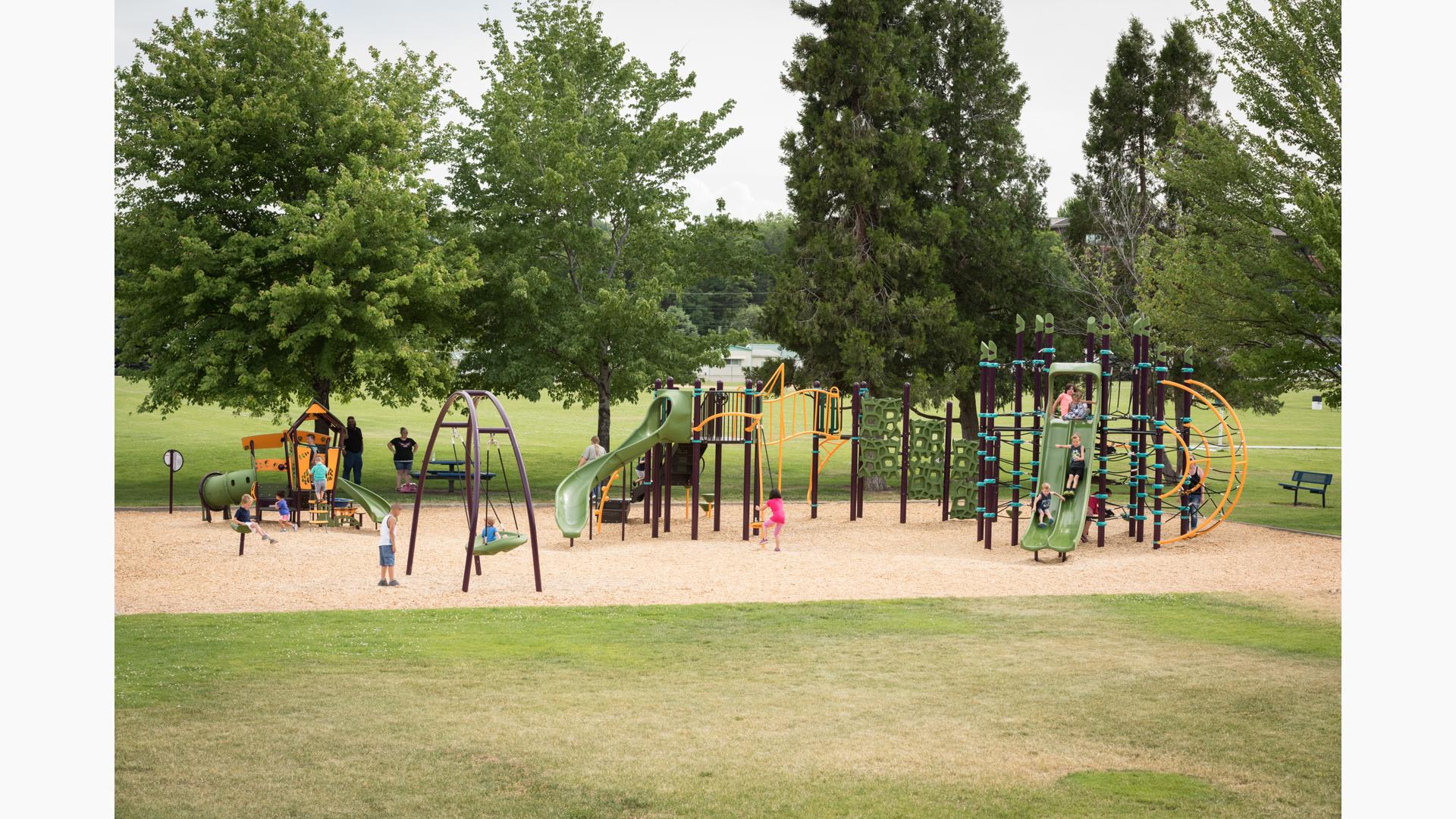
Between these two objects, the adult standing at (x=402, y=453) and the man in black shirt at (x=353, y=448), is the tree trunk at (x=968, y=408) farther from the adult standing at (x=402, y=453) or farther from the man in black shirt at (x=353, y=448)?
the man in black shirt at (x=353, y=448)

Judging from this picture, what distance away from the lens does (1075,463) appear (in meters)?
18.2

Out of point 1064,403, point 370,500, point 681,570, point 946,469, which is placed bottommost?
point 681,570

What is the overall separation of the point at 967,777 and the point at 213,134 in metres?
20.7

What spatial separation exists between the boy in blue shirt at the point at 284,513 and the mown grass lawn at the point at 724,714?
23.7ft

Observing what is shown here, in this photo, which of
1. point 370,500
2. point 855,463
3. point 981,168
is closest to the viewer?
point 370,500

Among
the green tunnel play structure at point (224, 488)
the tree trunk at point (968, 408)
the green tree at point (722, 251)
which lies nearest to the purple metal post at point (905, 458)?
the tree trunk at point (968, 408)

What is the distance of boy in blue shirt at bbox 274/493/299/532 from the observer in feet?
65.2

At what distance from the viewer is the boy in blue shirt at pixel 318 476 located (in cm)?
2070

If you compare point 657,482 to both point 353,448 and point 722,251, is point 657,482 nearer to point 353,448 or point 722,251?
point 353,448

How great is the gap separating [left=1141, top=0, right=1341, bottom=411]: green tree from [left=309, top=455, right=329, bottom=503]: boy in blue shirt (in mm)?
14016

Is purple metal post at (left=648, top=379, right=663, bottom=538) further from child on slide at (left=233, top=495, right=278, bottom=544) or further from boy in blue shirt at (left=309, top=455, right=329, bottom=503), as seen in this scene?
child on slide at (left=233, top=495, right=278, bottom=544)

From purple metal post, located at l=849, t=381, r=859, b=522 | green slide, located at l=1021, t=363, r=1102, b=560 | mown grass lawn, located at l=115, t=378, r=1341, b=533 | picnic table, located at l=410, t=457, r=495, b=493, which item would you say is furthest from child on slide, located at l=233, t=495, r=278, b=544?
green slide, located at l=1021, t=363, r=1102, b=560

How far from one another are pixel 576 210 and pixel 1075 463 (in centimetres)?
1387

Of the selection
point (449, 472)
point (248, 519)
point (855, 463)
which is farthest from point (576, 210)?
point (248, 519)
